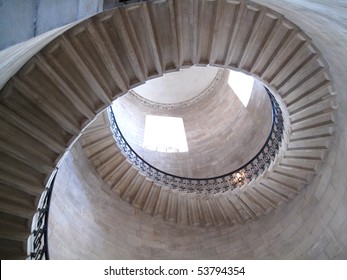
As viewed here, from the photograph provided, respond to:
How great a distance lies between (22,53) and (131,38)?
2.07 meters

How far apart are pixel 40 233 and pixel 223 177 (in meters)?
5.95

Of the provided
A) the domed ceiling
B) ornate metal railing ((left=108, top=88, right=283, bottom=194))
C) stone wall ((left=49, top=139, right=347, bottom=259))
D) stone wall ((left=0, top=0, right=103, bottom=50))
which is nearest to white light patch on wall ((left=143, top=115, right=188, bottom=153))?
the domed ceiling

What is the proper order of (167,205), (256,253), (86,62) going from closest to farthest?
(86,62), (256,253), (167,205)

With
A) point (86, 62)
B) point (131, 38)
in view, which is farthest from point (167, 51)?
point (86, 62)

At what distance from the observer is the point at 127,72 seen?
574cm

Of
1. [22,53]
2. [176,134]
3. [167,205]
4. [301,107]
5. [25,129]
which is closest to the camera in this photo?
[22,53]

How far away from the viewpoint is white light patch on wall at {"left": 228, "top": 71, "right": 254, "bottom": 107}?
1229cm

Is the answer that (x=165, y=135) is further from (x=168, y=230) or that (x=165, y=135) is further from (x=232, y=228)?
(x=232, y=228)

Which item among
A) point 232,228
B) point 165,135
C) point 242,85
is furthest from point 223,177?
point 242,85

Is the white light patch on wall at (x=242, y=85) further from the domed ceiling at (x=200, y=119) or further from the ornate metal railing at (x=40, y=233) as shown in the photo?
the ornate metal railing at (x=40, y=233)

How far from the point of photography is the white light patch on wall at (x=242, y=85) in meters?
12.3

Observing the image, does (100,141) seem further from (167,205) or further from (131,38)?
(131,38)

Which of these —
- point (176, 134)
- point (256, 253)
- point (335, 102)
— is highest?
point (176, 134)

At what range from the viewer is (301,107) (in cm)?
680
